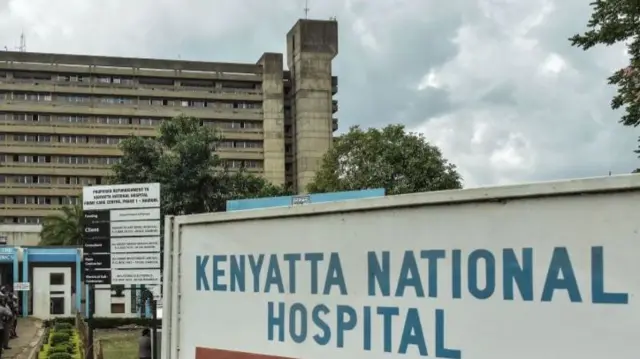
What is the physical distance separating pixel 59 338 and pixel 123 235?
1352 centimetres

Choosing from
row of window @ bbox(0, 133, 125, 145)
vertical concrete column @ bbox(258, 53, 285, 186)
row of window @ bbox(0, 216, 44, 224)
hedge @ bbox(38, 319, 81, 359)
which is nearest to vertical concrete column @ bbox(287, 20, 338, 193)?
vertical concrete column @ bbox(258, 53, 285, 186)

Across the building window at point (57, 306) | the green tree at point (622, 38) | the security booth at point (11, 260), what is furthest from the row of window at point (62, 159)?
the green tree at point (622, 38)

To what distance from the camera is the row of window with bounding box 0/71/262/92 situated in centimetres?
8138

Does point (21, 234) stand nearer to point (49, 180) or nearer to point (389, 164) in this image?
point (49, 180)

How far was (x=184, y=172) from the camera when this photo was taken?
82.4 ft

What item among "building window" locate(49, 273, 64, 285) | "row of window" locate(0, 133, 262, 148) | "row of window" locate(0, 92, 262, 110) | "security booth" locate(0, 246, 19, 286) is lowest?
"building window" locate(49, 273, 64, 285)

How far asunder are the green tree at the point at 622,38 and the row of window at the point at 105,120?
2568 inches

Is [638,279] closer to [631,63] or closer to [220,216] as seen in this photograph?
[220,216]

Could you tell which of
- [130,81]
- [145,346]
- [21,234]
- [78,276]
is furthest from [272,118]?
[145,346]

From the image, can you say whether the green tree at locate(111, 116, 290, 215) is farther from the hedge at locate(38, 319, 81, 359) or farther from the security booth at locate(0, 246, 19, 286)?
the security booth at locate(0, 246, 19, 286)

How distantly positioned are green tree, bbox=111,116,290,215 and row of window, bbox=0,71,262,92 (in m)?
59.6

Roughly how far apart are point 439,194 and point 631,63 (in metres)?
14.6

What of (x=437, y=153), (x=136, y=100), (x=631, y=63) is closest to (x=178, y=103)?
(x=136, y=100)

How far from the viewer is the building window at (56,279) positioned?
127 ft
